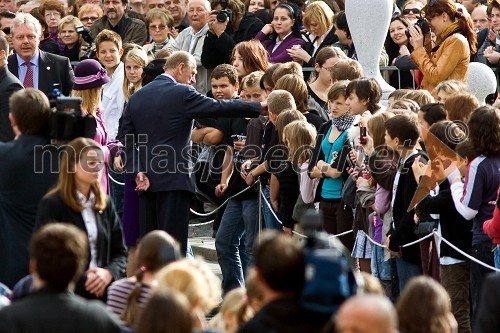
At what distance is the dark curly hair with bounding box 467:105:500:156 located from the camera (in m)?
8.67

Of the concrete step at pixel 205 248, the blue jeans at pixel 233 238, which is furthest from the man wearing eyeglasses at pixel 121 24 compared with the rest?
the blue jeans at pixel 233 238

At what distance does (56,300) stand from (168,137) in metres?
4.84

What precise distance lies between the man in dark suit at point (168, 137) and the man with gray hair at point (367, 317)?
17.8 ft

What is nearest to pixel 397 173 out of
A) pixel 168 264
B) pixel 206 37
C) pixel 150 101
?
pixel 150 101

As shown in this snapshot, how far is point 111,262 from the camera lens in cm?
774

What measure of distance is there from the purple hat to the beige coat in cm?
289

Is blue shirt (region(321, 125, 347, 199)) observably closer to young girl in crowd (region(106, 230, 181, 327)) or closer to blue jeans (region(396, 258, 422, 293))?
blue jeans (region(396, 258, 422, 293))

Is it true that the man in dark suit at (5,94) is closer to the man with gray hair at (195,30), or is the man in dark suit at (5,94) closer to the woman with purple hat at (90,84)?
the woman with purple hat at (90,84)

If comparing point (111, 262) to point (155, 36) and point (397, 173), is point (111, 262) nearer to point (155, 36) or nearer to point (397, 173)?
point (397, 173)

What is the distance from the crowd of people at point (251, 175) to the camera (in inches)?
234

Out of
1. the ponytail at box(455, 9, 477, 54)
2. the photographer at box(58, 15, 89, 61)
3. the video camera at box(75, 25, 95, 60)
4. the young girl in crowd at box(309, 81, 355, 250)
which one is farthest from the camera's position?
the photographer at box(58, 15, 89, 61)

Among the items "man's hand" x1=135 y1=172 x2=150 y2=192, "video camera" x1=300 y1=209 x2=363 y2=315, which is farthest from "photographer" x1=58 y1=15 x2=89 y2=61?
"video camera" x1=300 y1=209 x2=363 y2=315

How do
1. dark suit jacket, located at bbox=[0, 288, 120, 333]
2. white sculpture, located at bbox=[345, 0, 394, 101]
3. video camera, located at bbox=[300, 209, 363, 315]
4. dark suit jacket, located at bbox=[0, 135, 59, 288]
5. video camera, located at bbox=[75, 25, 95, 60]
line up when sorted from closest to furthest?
video camera, located at bbox=[300, 209, 363, 315] < dark suit jacket, located at bbox=[0, 288, 120, 333] < dark suit jacket, located at bbox=[0, 135, 59, 288] < white sculpture, located at bbox=[345, 0, 394, 101] < video camera, located at bbox=[75, 25, 95, 60]

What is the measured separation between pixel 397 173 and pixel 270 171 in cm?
189
